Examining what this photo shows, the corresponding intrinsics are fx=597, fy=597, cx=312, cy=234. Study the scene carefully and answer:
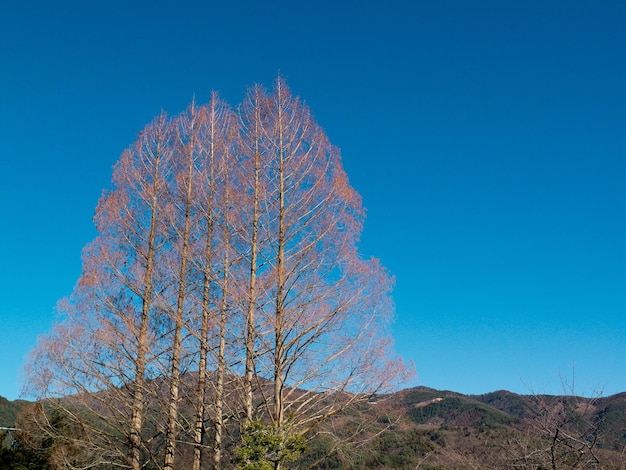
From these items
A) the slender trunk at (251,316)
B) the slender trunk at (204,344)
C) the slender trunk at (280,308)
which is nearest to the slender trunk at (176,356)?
the slender trunk at (204,344)

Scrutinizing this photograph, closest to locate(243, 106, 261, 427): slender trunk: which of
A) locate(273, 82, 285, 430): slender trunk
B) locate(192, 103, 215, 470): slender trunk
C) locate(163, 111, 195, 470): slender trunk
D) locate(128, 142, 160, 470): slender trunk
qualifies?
locate(273, 82, 285, 430): slender trunk

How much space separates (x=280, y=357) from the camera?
877cm

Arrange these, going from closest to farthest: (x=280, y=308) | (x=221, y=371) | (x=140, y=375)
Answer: (x=280, y=308) → (x=221, y=371) → (x=140, y=375)

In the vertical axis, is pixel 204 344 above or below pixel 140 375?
above

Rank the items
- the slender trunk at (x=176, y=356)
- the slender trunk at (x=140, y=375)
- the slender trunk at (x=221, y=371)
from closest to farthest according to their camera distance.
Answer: the slender trunk at (x=221, y=371)
the slender trunk at (x=176, y=356)
the slender trunk at (x=140, y=375)

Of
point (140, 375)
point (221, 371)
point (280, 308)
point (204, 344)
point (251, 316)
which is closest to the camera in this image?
point (280, 308)

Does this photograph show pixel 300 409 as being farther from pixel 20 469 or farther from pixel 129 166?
pixel 20 469

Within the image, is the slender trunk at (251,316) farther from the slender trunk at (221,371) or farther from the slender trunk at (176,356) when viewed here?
the slender trunk at (176,356)

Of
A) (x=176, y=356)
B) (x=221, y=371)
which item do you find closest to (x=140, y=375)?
(x=176, y=356)

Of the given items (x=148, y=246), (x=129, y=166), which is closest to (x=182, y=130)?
(x=129, y=166)

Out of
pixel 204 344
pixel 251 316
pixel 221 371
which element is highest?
pixel 251 316

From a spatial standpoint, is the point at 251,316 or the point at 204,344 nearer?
the point at 251,316

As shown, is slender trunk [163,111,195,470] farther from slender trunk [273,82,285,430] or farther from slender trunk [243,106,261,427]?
slender trunk [273,82,285,430]

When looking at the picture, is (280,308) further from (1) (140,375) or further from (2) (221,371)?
(1) (140,375)
